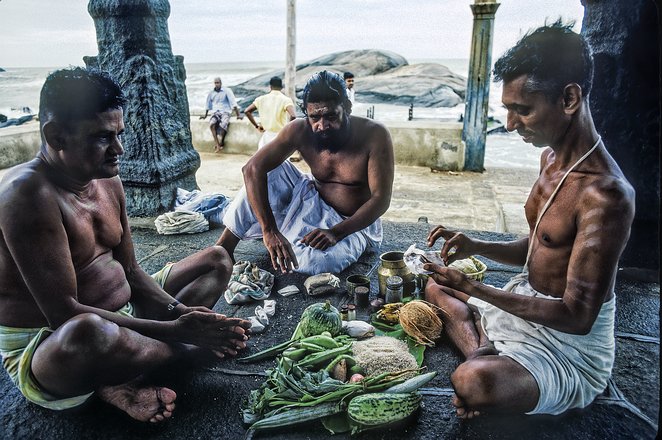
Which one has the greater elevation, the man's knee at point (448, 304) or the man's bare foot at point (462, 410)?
the man's knee at point (448, 304)

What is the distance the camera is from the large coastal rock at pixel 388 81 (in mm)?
30719

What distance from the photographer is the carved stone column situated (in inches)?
376

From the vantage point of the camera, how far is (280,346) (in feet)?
9.11

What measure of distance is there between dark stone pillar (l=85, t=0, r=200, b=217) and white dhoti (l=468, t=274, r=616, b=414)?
4.32 metres

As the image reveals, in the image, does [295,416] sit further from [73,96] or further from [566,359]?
[73,96]

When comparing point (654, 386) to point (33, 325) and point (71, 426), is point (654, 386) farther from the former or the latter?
point (33, 325)

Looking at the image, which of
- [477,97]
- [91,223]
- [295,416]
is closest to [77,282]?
[91,223]

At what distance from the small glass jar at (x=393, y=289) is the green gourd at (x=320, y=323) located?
22.5 inches

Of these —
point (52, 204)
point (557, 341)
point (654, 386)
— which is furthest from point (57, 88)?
point (654, 386)

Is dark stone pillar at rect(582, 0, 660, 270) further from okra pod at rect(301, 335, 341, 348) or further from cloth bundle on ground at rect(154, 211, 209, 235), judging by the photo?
cloth bundle on ground at rect(154, 211, 209, 235)

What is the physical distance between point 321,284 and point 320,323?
78cm

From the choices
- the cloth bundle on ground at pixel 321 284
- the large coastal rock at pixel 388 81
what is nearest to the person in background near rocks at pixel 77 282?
the cloth bundle on ground at pixel 321 284

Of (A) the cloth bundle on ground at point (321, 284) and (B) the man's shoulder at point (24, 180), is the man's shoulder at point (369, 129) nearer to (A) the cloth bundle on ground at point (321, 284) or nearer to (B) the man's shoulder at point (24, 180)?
(A) the cloth bundle on ground at point (321, 284)

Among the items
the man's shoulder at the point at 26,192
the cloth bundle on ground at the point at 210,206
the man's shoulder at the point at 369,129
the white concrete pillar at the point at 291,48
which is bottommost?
the cloth bundle on ground at the point at 210,206
